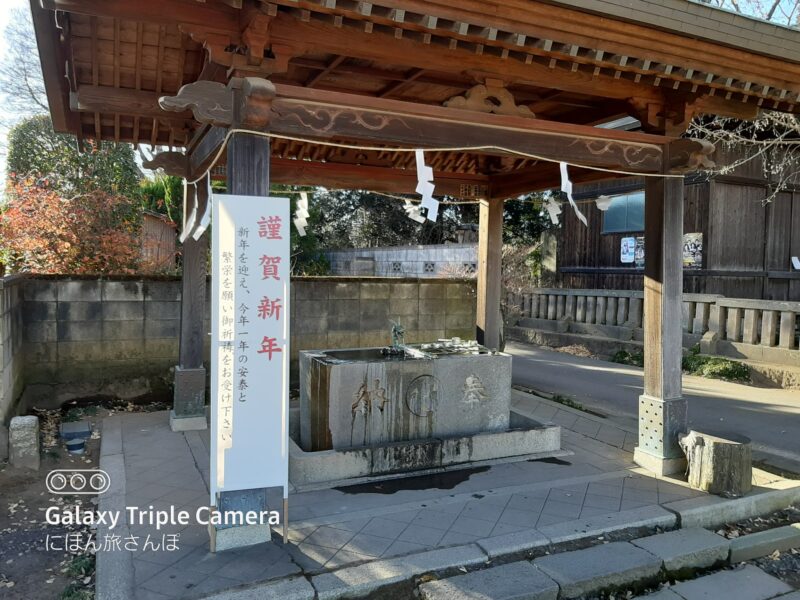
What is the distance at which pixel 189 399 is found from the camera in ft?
22.7

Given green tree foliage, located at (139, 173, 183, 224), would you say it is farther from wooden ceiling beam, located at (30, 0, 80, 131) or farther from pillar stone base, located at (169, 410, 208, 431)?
pillar stone base, located at (169, 410, 208, 431)

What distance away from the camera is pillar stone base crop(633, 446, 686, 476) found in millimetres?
5539

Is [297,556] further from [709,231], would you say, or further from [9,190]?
[709,231]

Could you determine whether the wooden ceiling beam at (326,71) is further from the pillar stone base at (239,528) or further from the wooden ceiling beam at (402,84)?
the pillar stone base at (239,528)

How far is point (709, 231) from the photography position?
13.4 metres

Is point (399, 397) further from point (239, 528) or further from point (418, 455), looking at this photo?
point (239, 528)

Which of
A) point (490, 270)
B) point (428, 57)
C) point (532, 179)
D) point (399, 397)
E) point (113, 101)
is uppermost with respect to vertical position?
point (428, 57)

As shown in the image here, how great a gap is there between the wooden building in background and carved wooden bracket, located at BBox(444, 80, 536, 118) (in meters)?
10.5

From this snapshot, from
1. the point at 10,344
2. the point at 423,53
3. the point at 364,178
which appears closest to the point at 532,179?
the point at 364,178

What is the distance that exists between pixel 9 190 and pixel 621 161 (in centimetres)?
907

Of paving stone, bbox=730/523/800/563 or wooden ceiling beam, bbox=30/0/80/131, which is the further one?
paving stone, bbox=730/523/800/563

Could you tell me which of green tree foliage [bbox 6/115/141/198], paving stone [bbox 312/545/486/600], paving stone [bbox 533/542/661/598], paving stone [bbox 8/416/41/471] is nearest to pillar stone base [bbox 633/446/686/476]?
paving stone [bbox 533/542/661/598]

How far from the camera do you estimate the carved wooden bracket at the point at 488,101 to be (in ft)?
16.2

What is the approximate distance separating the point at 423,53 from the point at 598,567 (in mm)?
4218
